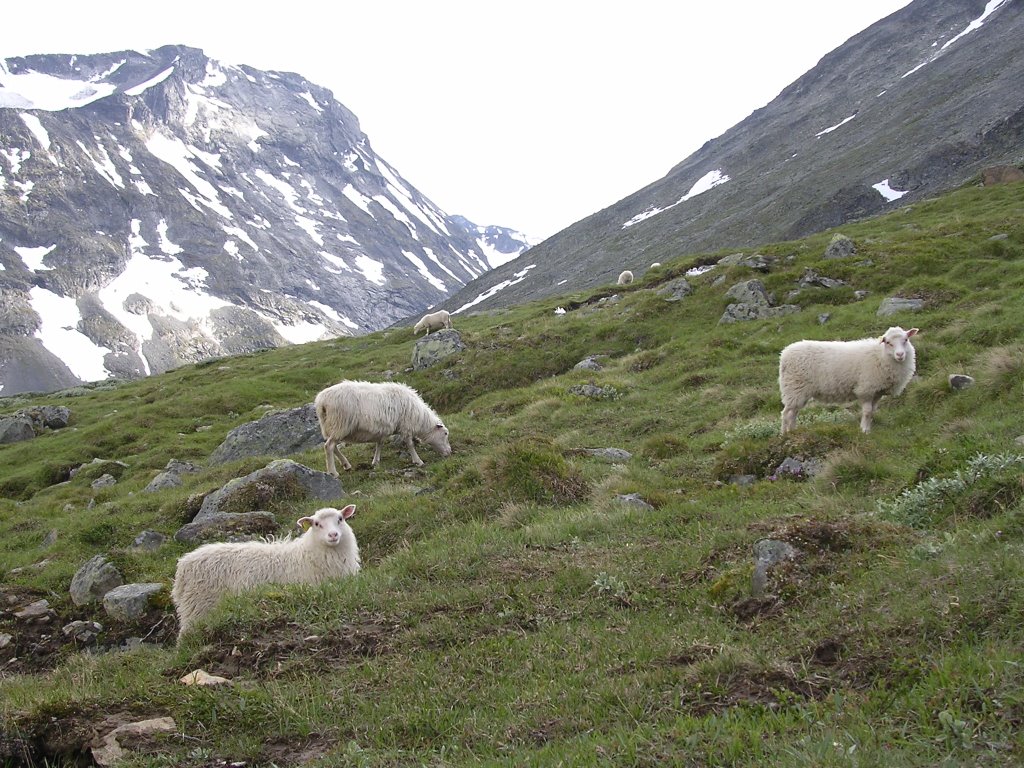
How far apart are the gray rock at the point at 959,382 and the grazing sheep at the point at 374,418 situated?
11445 mm

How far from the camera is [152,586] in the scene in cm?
1109

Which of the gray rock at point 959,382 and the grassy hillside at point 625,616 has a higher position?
the grassy hillside at point 625,616

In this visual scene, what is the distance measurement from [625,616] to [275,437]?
18.0 m

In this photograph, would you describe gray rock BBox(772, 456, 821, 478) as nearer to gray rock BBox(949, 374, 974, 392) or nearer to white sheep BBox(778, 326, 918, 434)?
white sheep BBox(778, 326, 918, 434)

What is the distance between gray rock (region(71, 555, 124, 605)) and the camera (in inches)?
455

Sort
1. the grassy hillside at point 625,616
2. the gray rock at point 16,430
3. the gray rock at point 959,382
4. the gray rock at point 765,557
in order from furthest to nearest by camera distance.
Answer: the gray rock at point 16,430
the gray rock at point 959,382
the gray rock at point 765,557
the grassy hillside at point 625,616

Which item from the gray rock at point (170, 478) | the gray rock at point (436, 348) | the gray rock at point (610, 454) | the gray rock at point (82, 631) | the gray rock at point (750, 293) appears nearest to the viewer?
the gray rock at point (82, 631)

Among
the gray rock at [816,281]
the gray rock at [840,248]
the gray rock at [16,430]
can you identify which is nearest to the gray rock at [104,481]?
the gray rock at [16,430]

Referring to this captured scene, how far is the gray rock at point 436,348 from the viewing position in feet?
103

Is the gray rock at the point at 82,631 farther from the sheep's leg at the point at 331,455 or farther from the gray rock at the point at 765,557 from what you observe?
the gray rock at the point at 765,557

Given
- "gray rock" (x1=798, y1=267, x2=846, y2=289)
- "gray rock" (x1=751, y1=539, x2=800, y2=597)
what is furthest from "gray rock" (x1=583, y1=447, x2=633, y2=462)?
"gray rock" (x1=798, y1=267, x2=846, y2=289)

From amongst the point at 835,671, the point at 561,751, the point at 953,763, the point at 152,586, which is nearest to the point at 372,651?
the point at 561,751

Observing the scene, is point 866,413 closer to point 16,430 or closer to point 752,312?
point 752,312

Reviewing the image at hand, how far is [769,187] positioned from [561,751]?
97138 mm
